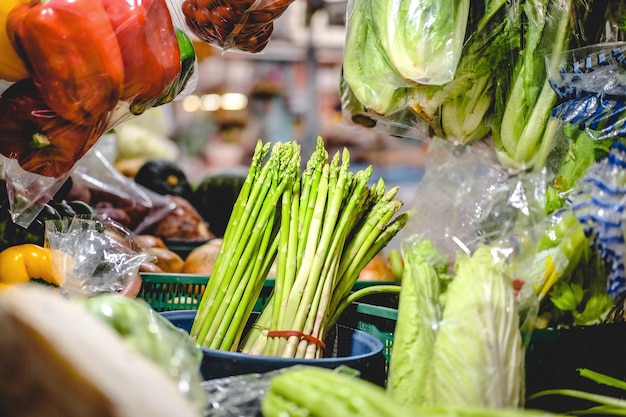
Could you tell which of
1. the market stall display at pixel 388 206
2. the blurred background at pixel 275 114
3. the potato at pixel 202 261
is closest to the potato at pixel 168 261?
the potato at pixel 202 261

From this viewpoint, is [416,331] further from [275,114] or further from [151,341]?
[275,114]

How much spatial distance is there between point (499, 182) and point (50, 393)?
120 centimetres

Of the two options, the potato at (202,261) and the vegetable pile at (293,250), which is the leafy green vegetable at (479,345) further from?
the potato at (202,261)

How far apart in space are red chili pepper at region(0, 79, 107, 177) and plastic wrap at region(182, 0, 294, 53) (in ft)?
1.10

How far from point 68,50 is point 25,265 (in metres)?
0.55

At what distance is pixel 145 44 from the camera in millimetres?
1231

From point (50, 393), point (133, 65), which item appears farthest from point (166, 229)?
point (50, 393)

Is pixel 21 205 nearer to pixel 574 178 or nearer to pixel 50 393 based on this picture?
pixel 50 393

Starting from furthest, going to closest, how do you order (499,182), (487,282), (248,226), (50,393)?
(499,182), (248,226), (487,282), (50,393)

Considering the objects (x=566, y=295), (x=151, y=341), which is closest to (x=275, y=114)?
(x=566, y=295)

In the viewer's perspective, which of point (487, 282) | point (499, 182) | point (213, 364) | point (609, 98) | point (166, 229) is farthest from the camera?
point (166, 229)

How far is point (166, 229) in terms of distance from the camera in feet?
7.90

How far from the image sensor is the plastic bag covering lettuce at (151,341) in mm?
720

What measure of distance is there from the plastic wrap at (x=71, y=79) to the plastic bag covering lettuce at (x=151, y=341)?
0.55 m
